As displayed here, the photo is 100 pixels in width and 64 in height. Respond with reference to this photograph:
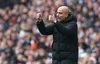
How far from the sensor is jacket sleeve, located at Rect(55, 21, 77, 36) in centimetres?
746

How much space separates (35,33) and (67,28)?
8.57 meters

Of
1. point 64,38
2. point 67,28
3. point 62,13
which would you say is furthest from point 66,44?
point 62,13

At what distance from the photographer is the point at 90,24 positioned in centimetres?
1609

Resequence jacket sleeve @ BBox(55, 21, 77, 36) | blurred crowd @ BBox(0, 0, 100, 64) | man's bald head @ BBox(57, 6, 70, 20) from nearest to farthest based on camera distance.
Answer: jacket sleeve @ BBox(55, 21, 77, 36) < man's bald head @ BBox(57, 6, 70, 20) < blurred crowd @ BBox(0, 0, 100, 64)

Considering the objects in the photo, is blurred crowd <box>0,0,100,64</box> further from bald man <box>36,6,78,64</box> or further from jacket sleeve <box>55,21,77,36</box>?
jacket sleeve <box>55,21,77,36</box>

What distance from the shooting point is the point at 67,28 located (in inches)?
297

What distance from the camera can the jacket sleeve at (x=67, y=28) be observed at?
7.46 m

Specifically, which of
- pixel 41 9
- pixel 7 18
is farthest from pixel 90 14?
pixel 7 18

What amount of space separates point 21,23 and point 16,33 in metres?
0.83

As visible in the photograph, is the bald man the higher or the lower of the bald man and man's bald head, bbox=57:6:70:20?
the lower

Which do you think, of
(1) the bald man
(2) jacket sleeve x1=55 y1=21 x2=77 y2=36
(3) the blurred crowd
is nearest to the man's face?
(1) the bald man

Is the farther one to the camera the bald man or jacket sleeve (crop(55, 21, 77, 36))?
the bald man

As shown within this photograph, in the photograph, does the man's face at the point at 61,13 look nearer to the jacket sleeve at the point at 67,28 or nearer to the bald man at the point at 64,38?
the bald man at the point at 64,38

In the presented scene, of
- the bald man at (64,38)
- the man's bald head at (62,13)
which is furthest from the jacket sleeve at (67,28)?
the man's bald head at (62,13)
